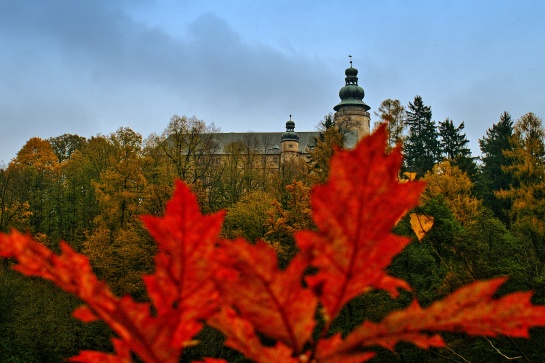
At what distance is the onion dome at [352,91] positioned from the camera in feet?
190

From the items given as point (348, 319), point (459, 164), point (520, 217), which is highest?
point (459, 164)

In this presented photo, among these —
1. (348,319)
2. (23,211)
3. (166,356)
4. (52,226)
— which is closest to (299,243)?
(166,356)

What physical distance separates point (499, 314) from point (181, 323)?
0.29 metres

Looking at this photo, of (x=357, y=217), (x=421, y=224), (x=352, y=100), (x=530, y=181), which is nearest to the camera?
(x=357, y=217)

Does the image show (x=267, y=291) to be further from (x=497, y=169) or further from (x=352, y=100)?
(x=352, y=100)

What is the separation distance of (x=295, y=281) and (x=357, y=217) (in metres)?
0.08

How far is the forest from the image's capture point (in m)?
15.4

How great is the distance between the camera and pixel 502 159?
32969mm

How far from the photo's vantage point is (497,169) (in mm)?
33094

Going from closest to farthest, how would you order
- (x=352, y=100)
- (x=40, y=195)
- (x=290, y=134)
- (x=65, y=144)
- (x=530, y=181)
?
(x=530, y=181) < (x=40, y=195) < (x=65, y=144) < (x=290, y=134) < (x=352, y=100)

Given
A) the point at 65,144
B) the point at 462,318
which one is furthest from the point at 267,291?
the point at 65,144

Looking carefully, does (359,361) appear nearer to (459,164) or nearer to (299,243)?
(299,243)

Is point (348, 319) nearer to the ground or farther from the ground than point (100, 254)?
nearer to the ground

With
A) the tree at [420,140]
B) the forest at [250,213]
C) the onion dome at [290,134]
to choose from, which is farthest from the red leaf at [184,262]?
the onion dome at [290,134]
